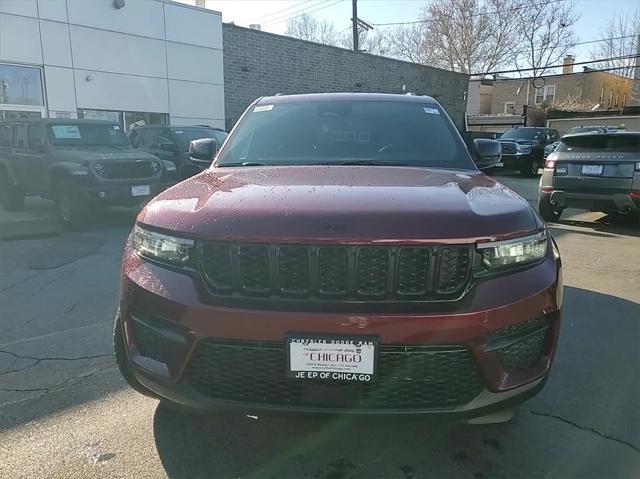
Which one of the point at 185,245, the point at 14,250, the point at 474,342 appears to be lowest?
the point at 14,250

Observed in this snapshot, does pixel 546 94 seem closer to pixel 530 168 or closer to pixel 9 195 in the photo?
pixel 530 168

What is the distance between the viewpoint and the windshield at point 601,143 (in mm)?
7926

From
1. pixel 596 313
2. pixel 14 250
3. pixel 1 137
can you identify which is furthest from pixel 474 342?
pixel 1 137

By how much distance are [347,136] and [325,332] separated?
1784 millimetres

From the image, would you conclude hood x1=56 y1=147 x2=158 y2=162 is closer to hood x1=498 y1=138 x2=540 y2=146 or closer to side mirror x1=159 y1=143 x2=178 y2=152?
side mirror x1=159 y1=143 x2=178 y2=152

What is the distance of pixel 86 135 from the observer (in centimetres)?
968

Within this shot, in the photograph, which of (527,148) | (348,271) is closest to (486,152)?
(348,271)

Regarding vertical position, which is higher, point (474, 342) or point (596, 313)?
point (474, 342)

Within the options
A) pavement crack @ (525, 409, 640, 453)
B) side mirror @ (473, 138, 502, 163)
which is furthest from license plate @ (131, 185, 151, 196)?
pavement crack @ (525, 409, 640, 453)

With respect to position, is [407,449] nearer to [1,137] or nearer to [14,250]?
[14,250]

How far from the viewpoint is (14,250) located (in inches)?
273

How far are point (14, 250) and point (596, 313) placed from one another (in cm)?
688

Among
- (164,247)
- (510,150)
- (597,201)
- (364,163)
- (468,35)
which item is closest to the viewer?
(164,247)

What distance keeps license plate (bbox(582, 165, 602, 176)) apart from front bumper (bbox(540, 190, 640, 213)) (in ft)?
1.05
